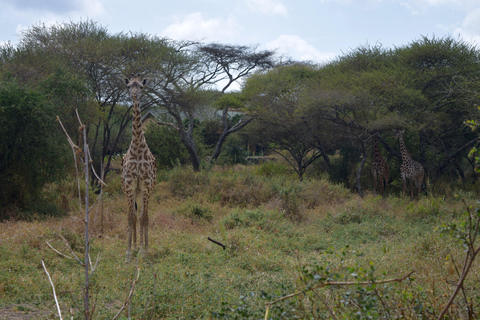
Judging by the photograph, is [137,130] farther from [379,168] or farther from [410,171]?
[379,168]

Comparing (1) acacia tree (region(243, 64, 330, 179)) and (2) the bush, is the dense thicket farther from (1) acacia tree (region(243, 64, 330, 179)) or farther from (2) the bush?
(2) the bush

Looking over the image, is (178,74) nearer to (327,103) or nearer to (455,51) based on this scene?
(327,103)

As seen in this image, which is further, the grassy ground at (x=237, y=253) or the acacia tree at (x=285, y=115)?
the acacia tree at (x=285, y=115)

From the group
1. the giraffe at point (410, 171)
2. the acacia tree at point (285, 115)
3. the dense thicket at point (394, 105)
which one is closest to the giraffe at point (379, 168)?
the dense thicket at point (394, 105)

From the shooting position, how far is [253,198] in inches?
466

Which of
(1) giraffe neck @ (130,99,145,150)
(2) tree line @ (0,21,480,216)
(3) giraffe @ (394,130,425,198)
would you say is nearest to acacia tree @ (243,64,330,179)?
(2) tree line @ (0,21,480,216)

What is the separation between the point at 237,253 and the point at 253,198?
204 inches

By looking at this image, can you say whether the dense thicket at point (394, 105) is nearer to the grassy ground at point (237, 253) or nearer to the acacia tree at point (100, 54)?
the grassy ground at point (237, 253)

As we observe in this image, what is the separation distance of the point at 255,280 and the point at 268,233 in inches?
119

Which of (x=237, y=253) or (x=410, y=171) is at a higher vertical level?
(x=410, y=171)

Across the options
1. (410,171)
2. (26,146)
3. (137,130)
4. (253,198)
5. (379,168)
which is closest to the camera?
(137,130)

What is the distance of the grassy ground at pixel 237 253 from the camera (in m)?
4.13

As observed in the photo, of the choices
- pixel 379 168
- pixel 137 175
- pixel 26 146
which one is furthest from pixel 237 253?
pixel 379 168

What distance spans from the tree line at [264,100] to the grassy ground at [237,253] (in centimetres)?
207
